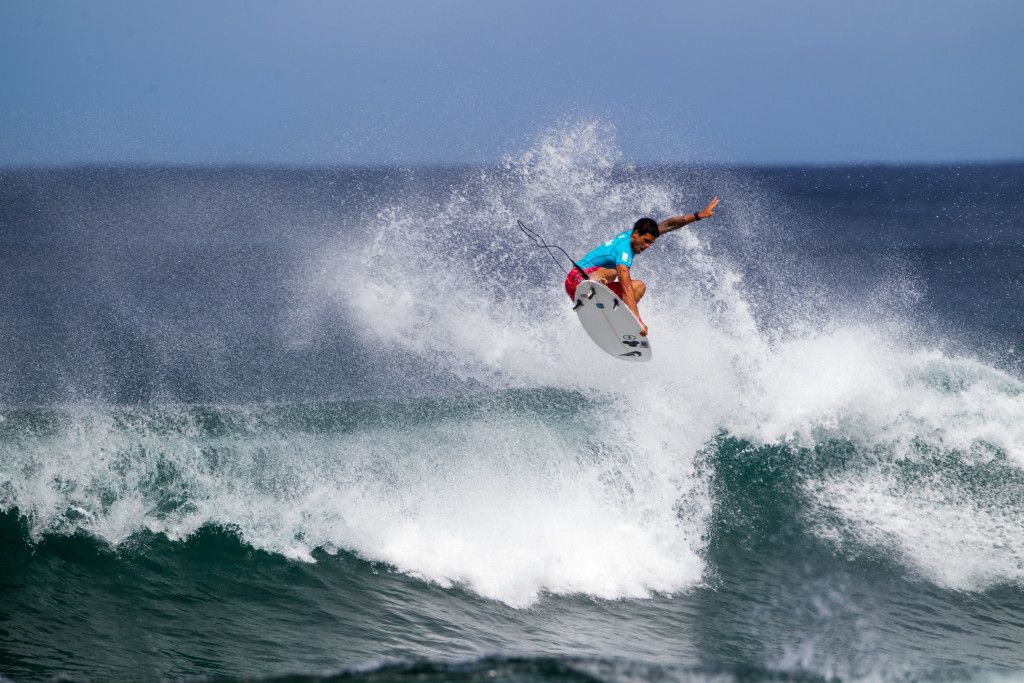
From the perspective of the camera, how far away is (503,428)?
36.1 ft

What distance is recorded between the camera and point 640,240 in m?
9.06

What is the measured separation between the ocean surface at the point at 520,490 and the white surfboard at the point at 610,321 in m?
1.38

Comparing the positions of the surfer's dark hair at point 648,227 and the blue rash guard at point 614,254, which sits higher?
the surfer's dark hair at point 648,227

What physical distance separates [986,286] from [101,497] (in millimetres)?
26390

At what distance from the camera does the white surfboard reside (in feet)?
30.5

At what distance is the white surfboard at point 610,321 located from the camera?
366 inches

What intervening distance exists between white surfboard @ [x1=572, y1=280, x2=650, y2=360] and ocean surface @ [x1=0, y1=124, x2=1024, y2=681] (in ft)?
4.54

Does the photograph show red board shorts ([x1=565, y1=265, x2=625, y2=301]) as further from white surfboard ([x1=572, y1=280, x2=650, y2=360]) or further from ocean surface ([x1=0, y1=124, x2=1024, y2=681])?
ocean surface ([x1=0, y1=124, x2=1024, y2=681])

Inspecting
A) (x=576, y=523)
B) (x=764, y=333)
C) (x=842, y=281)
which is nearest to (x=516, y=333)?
(x=764, y=333)

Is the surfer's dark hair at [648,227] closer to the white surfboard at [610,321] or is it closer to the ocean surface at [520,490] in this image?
the white surfboard at [610,321]

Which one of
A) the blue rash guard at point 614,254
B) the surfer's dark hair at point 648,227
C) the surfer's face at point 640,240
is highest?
the surfer's dark hair at point 648,227

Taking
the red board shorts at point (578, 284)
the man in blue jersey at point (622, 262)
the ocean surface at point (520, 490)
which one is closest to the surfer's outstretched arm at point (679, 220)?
Answer: the man in blue jersey at point (622, 262)

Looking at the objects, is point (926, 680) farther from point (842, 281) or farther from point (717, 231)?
point (717, 231)

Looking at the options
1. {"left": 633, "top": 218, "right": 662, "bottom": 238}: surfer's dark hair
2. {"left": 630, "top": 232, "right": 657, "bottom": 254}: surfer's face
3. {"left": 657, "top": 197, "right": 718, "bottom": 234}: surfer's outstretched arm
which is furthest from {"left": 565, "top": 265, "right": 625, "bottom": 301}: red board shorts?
{"left": 657, "top": 197, "right": 718, "bottom": 234}: surfer's outstretched arm
